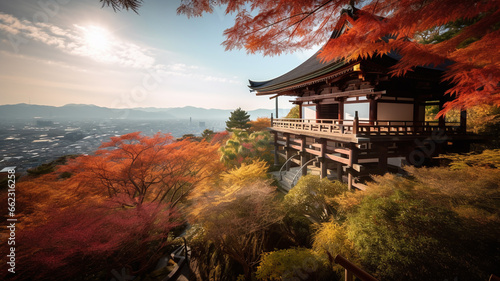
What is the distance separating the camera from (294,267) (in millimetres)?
5738

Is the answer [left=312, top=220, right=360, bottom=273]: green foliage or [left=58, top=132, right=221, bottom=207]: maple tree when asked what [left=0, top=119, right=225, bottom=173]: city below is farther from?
[left=312, top=220, right=360, bottom=273]: green foliage

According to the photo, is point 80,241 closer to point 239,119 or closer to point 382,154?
point 382,154

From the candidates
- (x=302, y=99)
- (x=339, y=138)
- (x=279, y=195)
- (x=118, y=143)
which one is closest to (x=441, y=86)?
(x=339, y=138)

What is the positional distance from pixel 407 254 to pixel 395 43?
4576 mm

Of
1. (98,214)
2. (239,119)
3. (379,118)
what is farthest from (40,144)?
(379,118)

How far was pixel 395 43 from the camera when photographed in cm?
390

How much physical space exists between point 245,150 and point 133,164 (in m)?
8.65

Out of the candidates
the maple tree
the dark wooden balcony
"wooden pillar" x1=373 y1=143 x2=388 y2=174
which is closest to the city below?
the maple tree

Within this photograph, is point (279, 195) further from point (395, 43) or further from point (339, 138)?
point (395, 43)

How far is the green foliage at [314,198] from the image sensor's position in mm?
7992

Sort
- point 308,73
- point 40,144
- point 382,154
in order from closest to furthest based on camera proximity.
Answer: point 382,154
point 308,73
point 40,144

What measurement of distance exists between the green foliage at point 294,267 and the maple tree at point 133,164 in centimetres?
621

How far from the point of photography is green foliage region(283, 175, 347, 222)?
7.99m

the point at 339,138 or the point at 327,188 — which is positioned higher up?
the point at 339,138
